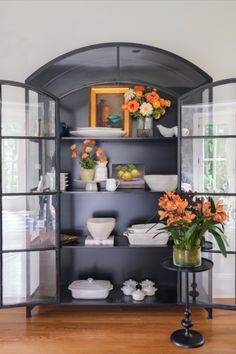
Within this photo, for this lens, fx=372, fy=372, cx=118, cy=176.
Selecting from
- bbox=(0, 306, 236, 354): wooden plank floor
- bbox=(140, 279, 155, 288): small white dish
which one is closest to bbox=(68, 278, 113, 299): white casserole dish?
bbox=(0, 306, 236, 354): wooden plank floor

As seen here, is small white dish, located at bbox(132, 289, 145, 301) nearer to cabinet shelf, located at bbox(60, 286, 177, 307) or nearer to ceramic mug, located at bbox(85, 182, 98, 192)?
cabinet shelf, located at bbox(60, 286, 177, 307)

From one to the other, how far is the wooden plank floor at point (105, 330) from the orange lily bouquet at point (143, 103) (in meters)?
1.56

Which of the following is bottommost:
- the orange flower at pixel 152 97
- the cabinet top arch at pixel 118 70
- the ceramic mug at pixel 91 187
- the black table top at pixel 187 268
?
the black table top at pixel 187 268

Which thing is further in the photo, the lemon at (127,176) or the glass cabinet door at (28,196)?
the lemon at (127,176)

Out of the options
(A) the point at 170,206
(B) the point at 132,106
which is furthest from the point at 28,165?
(A) the point at 170,206

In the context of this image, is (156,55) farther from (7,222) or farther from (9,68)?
(7,222)

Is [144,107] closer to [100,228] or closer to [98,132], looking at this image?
[98,132]

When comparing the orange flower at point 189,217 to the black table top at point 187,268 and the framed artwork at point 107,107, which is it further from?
the framed artwork at point 107,107

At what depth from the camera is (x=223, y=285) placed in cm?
286

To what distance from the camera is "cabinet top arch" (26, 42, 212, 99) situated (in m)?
3.00

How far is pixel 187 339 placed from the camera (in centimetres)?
245

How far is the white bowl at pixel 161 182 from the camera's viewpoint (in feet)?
9.65

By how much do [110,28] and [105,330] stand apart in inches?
95.7

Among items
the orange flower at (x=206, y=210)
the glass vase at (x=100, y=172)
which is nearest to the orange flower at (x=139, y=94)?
the glass vase at (x=100, y=172)
